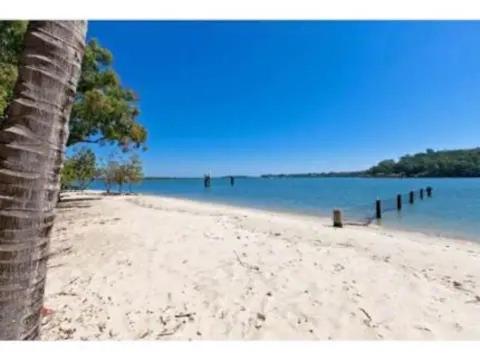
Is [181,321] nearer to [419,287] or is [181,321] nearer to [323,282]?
[323,282]

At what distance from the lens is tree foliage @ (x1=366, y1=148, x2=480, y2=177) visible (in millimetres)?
70000

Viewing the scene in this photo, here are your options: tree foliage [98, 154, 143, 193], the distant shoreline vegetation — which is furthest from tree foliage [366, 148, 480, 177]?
tree foliage [98, 154, 143, 193]

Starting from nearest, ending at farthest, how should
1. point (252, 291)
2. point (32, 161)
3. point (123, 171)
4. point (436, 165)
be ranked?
point (32, 161), point (252, 291), point (123, 171), point (436, 165)

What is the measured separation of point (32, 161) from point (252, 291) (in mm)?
2934

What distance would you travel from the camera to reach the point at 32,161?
4.77ft

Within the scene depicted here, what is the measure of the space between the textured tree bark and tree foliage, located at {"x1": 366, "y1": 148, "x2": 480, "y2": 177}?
271 feet

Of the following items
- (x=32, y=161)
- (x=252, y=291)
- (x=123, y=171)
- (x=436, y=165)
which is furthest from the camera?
(x=436, y=165)

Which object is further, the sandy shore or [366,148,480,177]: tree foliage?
[366,148,480,177]: tree foliage
